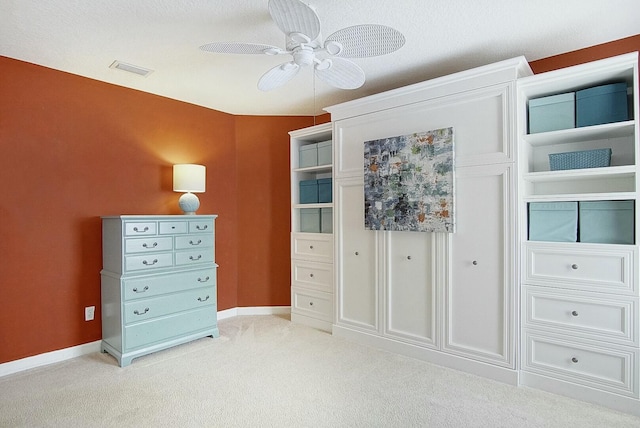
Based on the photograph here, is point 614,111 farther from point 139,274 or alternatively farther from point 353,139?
point 139,274

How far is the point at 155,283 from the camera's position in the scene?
305 cm

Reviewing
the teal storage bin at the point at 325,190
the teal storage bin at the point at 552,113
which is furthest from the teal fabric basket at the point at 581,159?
the teal storage bin at the point at 325,190

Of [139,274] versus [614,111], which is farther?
[139,274]

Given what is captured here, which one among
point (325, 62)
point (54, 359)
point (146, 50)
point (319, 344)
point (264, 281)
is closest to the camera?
point (325, 62)

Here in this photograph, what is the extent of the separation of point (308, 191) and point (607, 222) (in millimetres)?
2575

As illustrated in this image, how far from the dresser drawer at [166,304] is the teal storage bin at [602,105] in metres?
3.30

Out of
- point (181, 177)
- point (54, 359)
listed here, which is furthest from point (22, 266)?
point (181, 177)

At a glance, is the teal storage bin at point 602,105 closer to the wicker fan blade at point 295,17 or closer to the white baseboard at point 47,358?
the wicker fan blade at point 295,17

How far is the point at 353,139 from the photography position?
3.33 m

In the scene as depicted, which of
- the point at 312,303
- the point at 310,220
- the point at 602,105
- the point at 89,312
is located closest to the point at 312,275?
the point at 312,303

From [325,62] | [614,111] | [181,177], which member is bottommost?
[181,177]

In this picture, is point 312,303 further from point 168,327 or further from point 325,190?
point 168,327

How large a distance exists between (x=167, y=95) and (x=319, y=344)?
288 centimetres

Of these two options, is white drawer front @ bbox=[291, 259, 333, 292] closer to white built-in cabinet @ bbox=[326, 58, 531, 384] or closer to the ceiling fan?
white built-in cabinet @ bbox=[326, 58, 531, 384]
